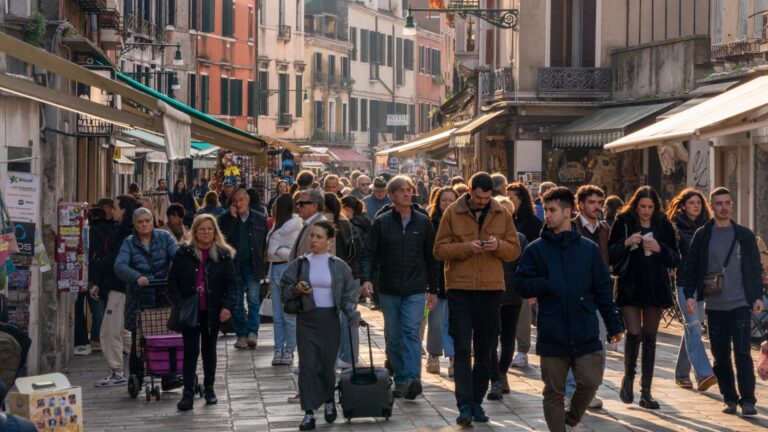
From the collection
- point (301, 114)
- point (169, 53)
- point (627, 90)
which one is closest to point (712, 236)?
point (627, 90)

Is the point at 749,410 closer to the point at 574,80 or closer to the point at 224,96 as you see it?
the point at 574,80

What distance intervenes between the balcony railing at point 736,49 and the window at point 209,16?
33442 mm

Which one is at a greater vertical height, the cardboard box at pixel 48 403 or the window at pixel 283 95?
the window at pixel 283 95

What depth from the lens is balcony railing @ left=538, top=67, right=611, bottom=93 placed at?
30172mm

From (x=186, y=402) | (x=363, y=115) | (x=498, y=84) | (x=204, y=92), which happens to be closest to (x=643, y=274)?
(x=186, y=402)

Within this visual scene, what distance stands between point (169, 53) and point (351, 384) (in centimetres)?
3842

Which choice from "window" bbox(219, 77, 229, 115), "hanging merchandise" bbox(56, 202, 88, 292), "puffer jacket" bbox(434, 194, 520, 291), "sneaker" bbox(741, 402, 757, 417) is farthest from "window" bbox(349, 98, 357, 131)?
"puffer jacket" bbox(434, 194, 520, 291)

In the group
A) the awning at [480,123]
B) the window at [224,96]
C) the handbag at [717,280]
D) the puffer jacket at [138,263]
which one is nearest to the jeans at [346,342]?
the puffer jacket at [138,263]

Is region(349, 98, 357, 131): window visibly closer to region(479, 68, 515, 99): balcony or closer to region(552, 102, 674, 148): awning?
region(479, 68, 515, 99): balcony

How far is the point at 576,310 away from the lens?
970 centimetres

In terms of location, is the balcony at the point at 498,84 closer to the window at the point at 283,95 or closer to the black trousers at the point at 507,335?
the black trousers at the point at 507,335

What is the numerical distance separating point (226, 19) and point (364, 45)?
29.1m

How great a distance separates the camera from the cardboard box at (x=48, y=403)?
9430 millimetres

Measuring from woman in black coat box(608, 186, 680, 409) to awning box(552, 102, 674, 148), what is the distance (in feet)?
44.8
